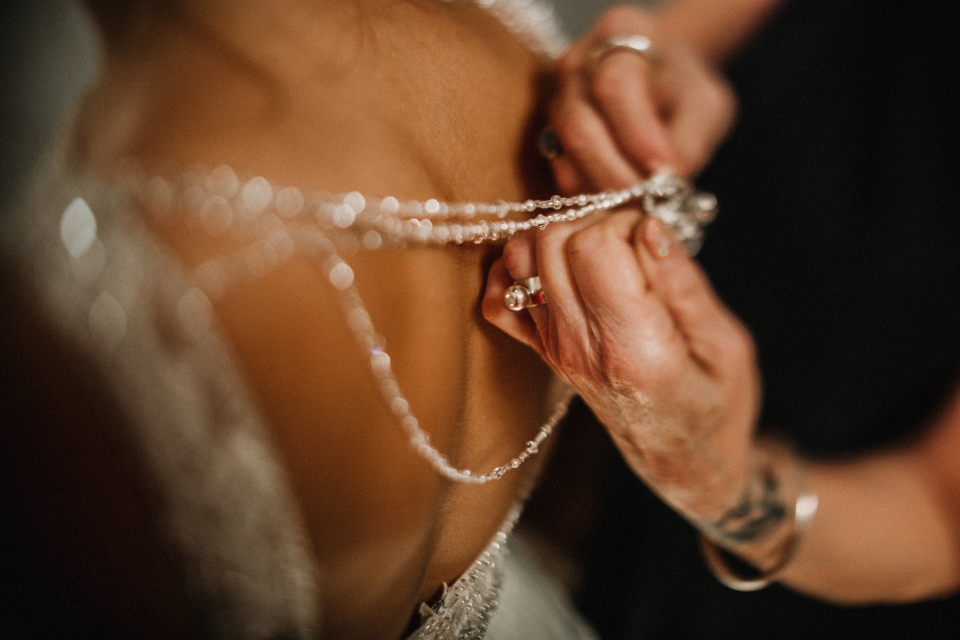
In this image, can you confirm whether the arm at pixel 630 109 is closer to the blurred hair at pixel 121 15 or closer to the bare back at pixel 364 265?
the bare back at pixel 364 265

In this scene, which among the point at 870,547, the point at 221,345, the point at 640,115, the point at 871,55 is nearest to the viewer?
the point at 221,345

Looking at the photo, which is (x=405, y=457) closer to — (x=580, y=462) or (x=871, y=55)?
(x=580, y=462)

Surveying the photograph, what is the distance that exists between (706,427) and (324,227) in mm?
279

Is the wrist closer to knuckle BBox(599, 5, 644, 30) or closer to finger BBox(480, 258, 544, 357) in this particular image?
finger BBox(480, 258, 544, 357)

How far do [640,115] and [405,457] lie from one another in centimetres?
28

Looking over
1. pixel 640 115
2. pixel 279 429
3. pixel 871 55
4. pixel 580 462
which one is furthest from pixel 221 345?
pixel 871 55

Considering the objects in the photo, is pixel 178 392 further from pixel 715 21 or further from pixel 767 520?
pixel 715 21

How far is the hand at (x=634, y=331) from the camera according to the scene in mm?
305

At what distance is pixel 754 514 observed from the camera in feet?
1.56

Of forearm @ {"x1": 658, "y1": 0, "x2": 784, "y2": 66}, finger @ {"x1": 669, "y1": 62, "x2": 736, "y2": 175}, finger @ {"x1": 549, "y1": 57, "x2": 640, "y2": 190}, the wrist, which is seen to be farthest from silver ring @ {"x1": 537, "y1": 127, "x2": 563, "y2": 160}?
forearm @ {"x1": 658, "y1": 0, "x2": 784, "y2": 66}

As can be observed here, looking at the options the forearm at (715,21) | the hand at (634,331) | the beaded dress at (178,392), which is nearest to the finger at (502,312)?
the hand at (634,331)

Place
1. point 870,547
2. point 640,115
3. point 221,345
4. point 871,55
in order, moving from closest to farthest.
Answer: point 221,345 → point 640,115 → point 870,547 → point 871,55

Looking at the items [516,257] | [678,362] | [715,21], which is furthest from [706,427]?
[715,21]

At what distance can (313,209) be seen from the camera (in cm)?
23
